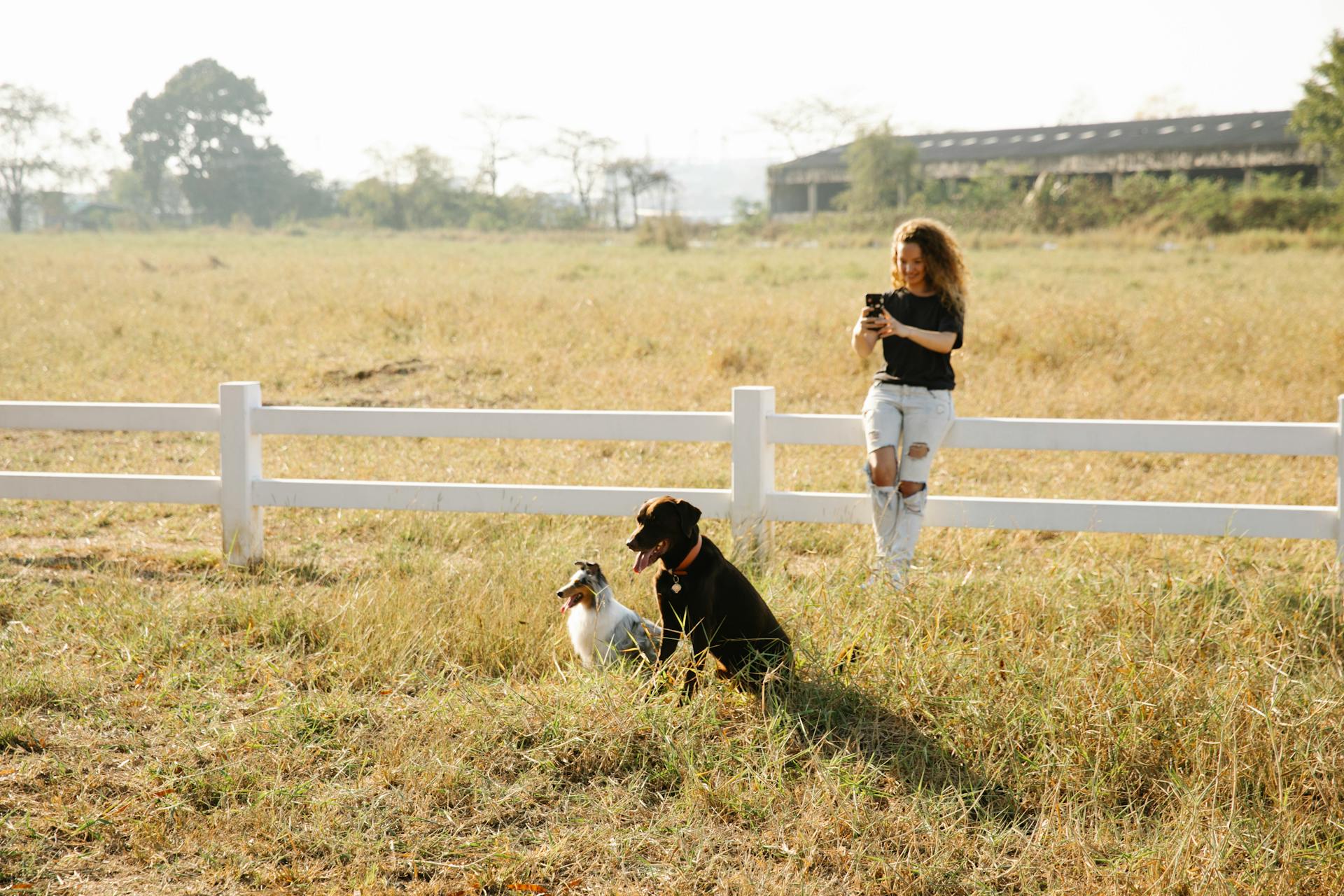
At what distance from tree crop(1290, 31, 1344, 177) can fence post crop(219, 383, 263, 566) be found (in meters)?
41.9

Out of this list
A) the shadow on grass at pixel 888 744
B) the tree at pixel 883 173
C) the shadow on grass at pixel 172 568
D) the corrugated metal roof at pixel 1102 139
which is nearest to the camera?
the shadow on grass at pixel 888 744

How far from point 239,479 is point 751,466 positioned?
267 cm

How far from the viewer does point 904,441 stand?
536 cm

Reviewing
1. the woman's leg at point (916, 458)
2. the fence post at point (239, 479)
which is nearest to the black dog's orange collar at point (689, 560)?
the woman's leg at point (916, 458)

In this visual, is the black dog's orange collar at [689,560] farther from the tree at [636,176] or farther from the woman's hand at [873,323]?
the tree at [636,176]

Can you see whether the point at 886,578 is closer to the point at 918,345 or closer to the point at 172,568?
the point at 918,345

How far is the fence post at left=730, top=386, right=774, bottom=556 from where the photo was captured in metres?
5.62

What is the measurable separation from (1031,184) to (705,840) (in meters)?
50.5

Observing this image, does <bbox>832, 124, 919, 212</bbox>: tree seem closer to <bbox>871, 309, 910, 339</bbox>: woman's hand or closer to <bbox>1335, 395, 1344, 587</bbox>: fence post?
<bbox>1335, 395, 1344, 587</bbox>: fence post

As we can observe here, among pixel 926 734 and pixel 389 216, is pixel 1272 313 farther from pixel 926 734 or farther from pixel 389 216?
pixel 389 216

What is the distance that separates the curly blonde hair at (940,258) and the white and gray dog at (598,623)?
194 cm

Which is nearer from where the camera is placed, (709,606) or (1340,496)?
(709,606)

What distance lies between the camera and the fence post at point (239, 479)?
6.09 m

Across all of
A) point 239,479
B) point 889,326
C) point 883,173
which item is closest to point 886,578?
point 889,326
